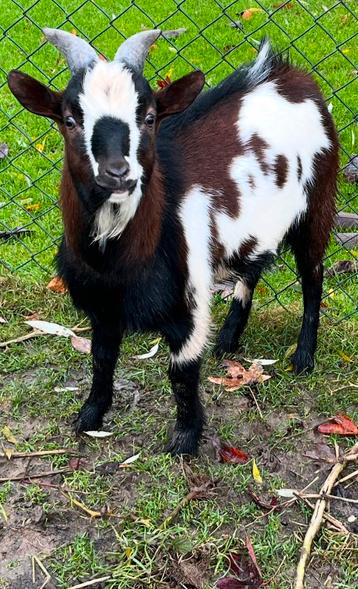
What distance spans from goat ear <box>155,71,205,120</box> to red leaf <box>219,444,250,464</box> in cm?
141

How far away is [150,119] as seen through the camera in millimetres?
2643

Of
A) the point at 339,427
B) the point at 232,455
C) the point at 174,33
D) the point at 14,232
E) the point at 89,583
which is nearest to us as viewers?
the point at 89,583

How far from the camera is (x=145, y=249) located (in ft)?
9.36

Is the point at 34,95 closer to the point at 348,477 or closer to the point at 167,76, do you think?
the point at 348,477

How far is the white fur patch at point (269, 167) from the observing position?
10.8 ft

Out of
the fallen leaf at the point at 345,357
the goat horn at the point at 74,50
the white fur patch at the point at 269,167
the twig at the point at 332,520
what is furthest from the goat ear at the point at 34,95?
the fallen leaf at the point at 345,357

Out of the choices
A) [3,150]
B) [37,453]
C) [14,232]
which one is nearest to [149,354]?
[37,453]

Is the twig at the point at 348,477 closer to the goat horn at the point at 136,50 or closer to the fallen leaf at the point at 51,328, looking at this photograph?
the fallen leaf at the point at 51,328

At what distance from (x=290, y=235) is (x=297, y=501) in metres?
1.16

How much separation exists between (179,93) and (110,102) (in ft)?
1.06

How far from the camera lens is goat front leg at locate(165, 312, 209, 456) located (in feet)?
10.3

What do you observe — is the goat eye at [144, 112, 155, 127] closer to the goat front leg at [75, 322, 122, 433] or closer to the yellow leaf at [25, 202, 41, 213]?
the goat front leg at [75, 322, 122, 433]

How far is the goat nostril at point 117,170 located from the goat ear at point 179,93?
43 centimetres

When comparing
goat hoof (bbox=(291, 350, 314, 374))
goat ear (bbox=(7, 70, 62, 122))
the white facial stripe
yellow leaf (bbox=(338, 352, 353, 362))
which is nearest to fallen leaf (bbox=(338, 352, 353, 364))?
yellow leaf (bbox=(338, 352, 353, 362))
